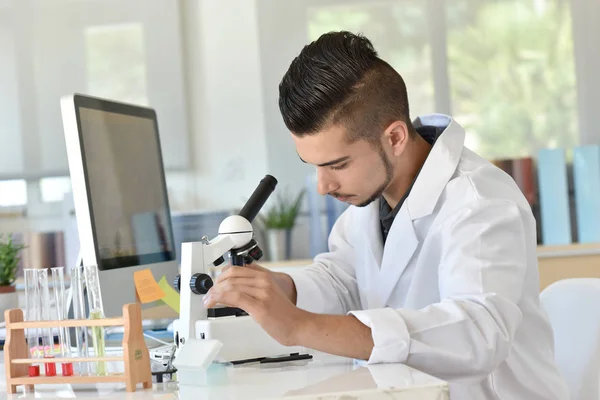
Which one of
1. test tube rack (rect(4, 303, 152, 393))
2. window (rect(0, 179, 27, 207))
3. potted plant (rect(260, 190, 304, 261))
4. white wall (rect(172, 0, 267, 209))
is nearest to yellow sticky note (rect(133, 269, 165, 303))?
test tube rack (rect(4, 303, 152, 393))

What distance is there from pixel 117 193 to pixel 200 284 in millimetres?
524

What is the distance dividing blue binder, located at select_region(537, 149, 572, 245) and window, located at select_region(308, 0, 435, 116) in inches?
21.7

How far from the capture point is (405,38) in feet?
11.8

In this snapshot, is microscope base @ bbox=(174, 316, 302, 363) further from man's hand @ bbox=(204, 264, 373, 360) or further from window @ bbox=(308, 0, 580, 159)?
window @ bbox=(308, 0, 580, 159)

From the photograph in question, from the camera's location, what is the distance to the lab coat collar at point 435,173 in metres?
1.46

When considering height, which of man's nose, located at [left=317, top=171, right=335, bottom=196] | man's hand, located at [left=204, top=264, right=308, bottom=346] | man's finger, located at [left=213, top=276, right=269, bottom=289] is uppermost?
man's nose, located at [left=317, top=171, right=335, bottom=196]

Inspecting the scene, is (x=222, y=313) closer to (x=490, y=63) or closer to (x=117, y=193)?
(x=117, y=193)

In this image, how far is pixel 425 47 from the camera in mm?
3592

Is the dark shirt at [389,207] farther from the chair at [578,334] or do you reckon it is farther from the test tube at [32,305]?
the test tube at [32,305]

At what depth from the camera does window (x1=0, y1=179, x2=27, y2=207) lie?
3.81 metres

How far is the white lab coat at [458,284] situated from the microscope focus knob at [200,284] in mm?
259

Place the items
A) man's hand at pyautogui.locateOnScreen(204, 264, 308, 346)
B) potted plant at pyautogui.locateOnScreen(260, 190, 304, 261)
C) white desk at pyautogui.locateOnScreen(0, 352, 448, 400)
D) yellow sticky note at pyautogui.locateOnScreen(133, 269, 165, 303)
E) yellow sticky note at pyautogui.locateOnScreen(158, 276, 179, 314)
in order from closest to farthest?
white desk at pyautogui.locateOnScreen(0, 352, 448, 400)
man's hand at pyautogui.locateOnScreen(204, 264, 308, 346)
yellow sticky note at pyautogui.locateOnScreen(133, 269, 165, 303)
yellow sticky note at pyautogui.locateOnScreen(158, 276, 179, 314)
potted plant at pyautogui.locateOnScreen(260, 190, 304, 261)

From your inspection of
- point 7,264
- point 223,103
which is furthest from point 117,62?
point 7,264

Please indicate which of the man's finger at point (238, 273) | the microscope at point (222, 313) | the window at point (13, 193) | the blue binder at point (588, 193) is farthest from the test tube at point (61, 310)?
the window at point (13, 193)
